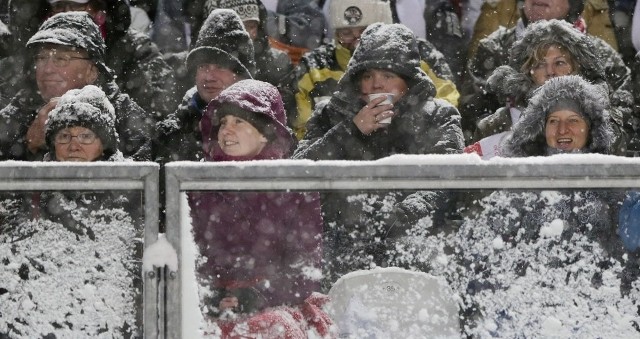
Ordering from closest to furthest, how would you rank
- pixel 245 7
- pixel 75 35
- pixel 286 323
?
pixel 286 323
pixel 75 35
pixel 245 7

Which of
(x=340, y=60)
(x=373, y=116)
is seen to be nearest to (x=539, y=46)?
(x=373, y=116)

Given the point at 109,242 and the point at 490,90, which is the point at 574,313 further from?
the point at 490,90

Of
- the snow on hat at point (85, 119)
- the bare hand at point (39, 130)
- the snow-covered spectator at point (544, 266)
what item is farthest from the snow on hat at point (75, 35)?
the snow-covered spectator at point (544, 266)

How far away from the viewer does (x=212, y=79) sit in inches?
249

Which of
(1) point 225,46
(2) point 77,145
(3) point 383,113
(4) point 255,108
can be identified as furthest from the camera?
(1) point 225,46

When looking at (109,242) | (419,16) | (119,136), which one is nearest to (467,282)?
(109,242)

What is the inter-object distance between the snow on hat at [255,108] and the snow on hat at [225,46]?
125cm

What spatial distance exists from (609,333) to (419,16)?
4156 mm

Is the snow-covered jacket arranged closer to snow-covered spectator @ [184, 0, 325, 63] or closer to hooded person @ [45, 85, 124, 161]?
hooded person @ [45, 85, 124, 161]

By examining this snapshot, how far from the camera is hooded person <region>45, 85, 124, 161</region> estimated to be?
17.8 feet

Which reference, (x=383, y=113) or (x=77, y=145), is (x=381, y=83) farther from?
(x=77, y=145)

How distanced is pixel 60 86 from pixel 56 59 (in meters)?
0.17

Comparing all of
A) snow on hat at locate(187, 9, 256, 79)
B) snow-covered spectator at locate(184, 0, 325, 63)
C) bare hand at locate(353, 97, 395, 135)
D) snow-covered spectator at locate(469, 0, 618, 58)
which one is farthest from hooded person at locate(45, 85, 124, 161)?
snow-covered spectator at locate(469, 0, 618, 58)

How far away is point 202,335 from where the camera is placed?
12.0 feet
